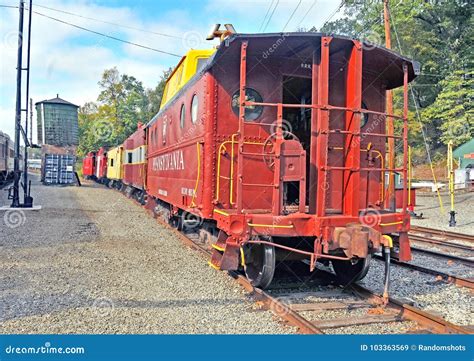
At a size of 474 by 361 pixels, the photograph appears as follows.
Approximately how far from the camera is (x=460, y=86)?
98.4 ft

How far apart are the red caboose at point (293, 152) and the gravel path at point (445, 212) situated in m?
8.37

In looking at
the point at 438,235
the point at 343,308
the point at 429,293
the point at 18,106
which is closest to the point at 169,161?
the point at 343,308

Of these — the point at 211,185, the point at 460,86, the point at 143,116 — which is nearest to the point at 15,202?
the point at 211,185

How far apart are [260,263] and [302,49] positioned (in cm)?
294

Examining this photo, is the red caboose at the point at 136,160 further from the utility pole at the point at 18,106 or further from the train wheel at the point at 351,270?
the train wheel at the point at 351,270

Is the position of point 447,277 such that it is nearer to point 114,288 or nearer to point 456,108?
point 114,288

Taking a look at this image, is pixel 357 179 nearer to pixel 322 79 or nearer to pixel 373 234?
pixel 373 234

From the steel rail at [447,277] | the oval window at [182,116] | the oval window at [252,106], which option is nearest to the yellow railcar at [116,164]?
the oval window at [182,116]

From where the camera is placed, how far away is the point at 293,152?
5.44 metres

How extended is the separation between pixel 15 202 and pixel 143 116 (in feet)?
125

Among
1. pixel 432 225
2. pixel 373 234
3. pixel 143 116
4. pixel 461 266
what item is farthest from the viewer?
pixel 143 116

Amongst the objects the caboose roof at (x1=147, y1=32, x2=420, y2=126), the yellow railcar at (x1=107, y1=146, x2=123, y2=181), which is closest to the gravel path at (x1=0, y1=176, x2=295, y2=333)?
the caboose roof at (x1=147, y1=32, x2=420, y2=126)

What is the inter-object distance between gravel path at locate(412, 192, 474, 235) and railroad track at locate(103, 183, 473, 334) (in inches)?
341

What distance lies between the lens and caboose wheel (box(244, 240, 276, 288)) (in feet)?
18.4
